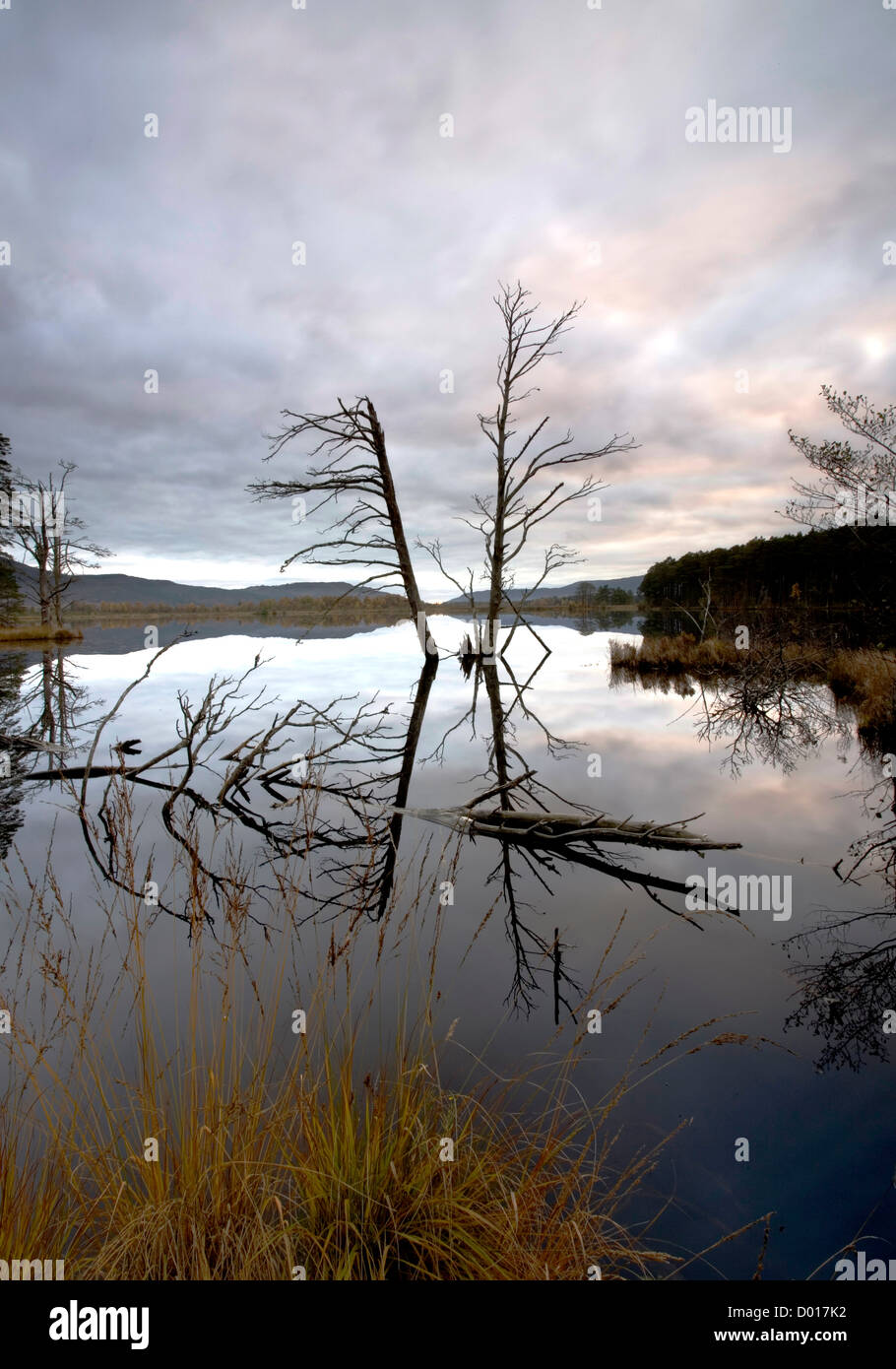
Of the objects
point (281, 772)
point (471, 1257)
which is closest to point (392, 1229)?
point (471, 1257)

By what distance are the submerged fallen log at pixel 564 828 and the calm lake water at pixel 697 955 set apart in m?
0.20

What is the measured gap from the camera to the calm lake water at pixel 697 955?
247 cm

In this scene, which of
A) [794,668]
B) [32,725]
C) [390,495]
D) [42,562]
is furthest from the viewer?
[42,562]

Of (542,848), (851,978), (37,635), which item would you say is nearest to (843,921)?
(851,978)

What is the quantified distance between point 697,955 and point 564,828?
2.04 metres

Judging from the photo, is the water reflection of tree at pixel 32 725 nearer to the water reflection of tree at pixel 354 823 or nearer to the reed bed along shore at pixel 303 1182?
the water reflection of tree at pixel 354 823

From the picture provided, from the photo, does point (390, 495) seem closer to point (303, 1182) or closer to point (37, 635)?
point (303, 1182)

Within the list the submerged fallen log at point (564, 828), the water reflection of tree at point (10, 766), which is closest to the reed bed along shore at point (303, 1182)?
the submerged fallen log at point (564, 828)

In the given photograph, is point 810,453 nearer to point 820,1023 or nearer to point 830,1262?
point 820,1023

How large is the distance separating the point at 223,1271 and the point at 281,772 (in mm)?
6691

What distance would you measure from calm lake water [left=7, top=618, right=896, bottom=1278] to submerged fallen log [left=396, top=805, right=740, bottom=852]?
20 centimetres

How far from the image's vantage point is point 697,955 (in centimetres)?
433

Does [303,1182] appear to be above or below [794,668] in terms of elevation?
below

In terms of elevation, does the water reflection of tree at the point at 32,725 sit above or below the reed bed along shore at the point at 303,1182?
above
